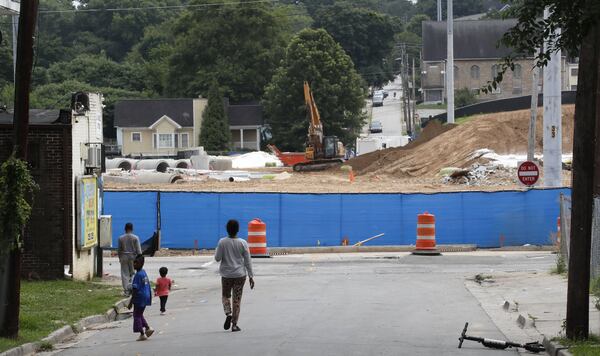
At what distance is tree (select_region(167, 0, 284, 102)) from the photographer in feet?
361

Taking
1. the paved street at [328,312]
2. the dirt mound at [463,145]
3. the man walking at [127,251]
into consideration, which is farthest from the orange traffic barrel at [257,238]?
the dirt mound at [463,145]

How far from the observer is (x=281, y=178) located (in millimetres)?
64938

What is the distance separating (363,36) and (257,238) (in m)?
110

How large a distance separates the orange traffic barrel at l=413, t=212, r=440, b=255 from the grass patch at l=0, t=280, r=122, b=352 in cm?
1107

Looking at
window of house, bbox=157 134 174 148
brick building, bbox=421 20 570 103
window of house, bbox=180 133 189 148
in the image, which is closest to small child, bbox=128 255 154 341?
window of house, bbox=157 134 174 148

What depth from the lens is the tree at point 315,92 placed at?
96625 mm

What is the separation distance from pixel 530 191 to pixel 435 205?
322cm

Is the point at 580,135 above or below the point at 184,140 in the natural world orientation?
below

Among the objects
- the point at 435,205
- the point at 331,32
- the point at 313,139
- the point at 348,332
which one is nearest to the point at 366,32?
the point at 331,32

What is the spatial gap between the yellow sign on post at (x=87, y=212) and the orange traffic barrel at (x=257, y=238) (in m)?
6.83

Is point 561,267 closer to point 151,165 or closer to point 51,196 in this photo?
point 51,196

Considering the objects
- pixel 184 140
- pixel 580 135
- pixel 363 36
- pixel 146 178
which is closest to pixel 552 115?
pixel 580 135

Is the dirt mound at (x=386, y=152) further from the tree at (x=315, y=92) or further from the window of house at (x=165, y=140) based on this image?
the window of house at (x=165, y=140)

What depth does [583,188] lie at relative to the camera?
15469mm
